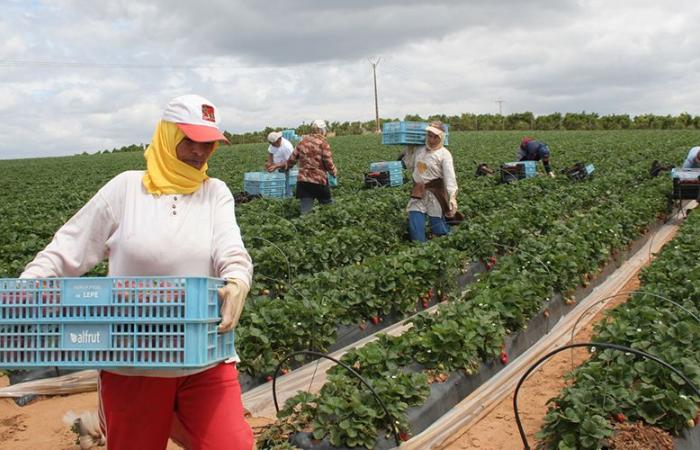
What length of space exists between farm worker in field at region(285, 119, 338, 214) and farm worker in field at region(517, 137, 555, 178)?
6074 mm

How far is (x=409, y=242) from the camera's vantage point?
980cm

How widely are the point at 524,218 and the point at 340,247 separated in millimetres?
3178

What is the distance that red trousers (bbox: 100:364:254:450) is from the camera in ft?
8.04

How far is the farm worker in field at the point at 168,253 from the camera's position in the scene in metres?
2.46

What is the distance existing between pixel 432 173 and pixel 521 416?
169 inches

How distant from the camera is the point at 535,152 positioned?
15141 mm

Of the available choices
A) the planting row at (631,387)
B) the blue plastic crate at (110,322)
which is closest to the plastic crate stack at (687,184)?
the planting row at (631,387)

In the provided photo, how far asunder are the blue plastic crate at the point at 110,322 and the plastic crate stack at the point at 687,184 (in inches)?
452

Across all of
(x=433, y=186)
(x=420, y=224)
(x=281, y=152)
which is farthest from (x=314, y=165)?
(x=433, y=186)

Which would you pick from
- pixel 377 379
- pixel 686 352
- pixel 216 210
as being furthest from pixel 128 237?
pixel 686 352

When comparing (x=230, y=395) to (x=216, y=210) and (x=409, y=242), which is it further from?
(x=409, y=242)

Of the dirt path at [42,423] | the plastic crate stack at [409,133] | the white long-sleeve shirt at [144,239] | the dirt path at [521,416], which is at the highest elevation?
the plastic crate stack at [409,133]

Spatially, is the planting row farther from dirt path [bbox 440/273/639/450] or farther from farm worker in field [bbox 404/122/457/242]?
farm worker in field [bbox 404/122/457/242]

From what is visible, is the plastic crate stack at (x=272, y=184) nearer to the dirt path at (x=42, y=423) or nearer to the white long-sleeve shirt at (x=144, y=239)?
the dirt path at (x=42, y=423)
